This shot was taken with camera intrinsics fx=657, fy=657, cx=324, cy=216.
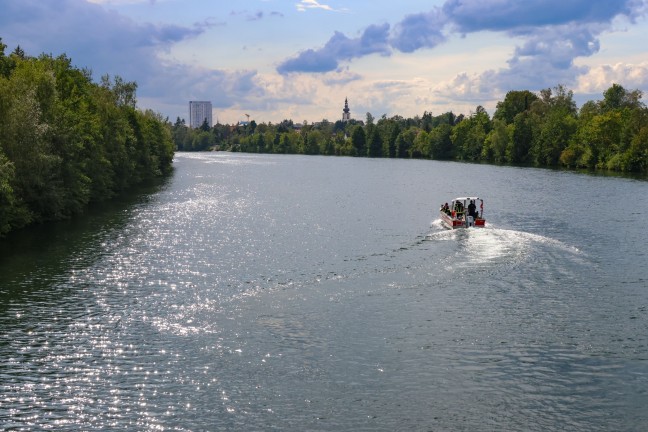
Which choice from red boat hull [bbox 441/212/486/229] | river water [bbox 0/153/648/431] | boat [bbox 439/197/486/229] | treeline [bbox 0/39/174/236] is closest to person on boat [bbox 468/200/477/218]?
boat [bbox 439/197/486/229]

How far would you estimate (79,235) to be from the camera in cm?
5666

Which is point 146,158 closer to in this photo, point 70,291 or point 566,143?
point 70,291

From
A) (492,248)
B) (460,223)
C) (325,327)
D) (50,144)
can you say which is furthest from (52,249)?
(460,223)

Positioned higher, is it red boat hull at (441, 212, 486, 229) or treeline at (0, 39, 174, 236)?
treeline at (0, 39, 174, 236)

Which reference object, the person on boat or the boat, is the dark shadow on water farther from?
the person on boat

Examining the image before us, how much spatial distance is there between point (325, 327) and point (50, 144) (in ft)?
130

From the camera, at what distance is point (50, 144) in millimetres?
60125

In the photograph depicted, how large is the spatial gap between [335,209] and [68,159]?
2974 centimetres

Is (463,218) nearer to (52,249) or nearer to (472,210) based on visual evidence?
(472,210)

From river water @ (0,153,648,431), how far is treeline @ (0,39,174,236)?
3.53 meters

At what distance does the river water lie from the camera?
75.8 ft

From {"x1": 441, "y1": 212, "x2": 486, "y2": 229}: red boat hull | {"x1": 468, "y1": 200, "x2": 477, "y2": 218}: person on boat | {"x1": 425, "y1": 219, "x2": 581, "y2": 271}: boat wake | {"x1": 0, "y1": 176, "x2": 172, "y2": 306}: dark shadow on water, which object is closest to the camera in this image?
{"x1": 0, "y1": 176, "x2": 172, "y2": 306}: dark shadow on water

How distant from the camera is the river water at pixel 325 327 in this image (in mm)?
23109

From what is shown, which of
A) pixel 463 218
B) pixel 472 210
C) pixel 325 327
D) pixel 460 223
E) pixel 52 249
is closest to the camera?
pixel 325 327
